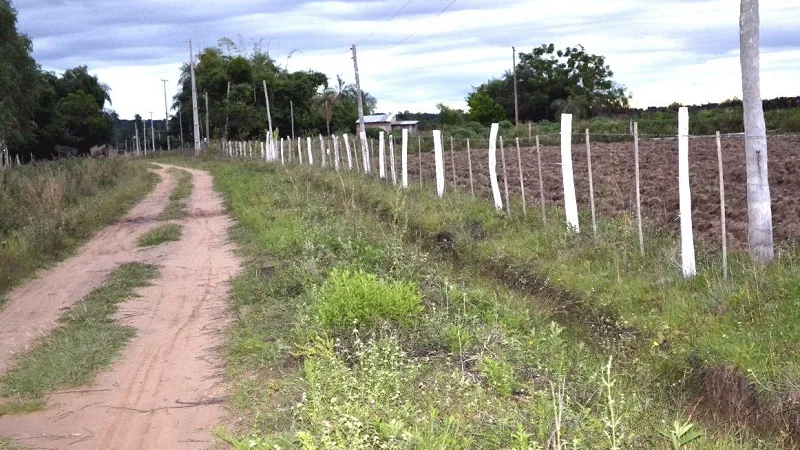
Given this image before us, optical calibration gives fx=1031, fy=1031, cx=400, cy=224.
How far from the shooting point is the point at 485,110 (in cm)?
7369

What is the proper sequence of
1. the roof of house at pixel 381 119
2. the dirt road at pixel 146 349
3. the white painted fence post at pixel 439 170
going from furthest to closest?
the roof of house at pixel 381 119 < the white painted fence post at pixel 439 170 < the dirt road at pixel 146 349

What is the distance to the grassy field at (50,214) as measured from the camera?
50.0ft

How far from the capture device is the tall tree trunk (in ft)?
32.4

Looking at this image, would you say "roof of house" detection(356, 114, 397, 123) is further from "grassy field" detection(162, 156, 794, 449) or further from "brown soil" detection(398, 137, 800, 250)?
"grassy field" detection(162, 156, 794, 449)

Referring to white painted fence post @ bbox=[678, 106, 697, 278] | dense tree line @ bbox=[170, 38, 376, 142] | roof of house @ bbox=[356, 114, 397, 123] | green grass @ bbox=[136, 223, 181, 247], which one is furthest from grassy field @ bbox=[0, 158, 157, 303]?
roof of house @ bbox=[356, 114, 397, 123]

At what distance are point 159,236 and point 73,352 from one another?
901 cm

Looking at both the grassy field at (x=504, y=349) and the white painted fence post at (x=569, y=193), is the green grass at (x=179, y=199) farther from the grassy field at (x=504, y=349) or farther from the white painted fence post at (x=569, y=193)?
the white painted fence post at (x=569, y=193)

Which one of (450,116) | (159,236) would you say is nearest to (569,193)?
(159,236)

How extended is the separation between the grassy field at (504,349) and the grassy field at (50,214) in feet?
12.7

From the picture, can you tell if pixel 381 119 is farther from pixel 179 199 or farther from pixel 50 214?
pixel 50 214

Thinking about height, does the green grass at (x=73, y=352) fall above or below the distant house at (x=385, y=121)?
→ below

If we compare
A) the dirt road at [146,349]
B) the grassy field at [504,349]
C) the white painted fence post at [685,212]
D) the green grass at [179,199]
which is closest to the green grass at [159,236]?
the dirt road at [146,349]

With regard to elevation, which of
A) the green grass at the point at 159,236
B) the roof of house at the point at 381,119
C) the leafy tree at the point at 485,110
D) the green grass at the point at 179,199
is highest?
the roof of house at the point at 381,119

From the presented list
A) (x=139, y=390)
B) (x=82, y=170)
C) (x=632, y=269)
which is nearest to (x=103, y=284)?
(x=139, y=390)
